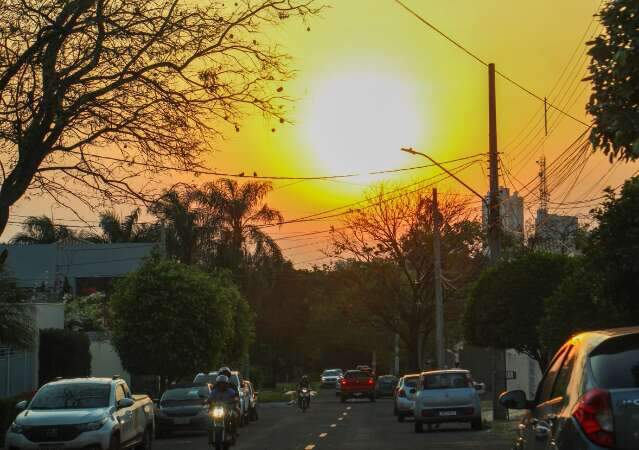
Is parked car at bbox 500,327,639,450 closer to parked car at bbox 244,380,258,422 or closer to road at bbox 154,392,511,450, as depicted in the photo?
road at bbox 154,392,511,450

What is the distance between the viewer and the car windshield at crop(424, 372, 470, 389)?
32.5 m

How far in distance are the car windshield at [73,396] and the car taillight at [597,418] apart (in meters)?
15.3

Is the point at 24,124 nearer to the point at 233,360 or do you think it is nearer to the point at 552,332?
the point at 552,332

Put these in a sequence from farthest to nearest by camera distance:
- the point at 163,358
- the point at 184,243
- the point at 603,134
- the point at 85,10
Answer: the point at 184,243, the point at 163,358, the point at 85,10, the point at 603,134

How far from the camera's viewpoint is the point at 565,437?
7.68 metres

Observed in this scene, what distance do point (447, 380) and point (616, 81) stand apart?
22433 mm

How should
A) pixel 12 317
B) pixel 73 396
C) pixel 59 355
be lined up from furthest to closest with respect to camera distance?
pixel 59 355 → pixel 12 317 → pixel 73 396

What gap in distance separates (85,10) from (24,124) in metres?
2.26

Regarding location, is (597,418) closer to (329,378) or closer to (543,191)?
(543,191)

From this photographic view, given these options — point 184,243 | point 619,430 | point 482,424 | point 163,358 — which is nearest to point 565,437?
point 619,430

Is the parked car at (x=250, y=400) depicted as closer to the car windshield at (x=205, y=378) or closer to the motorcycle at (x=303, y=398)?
the car windshield at (x=205, y=378)

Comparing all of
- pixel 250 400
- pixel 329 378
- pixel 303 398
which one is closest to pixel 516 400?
pixel 250 400

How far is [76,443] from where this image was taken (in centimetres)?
2023

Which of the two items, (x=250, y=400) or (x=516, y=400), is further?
(x=250, y=400)
